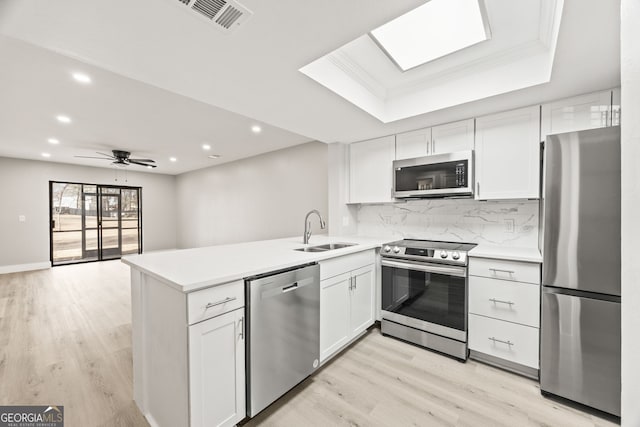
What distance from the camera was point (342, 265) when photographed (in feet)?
7.43

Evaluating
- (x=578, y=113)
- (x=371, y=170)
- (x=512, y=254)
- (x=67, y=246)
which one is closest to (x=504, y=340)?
(x=512, y=254)

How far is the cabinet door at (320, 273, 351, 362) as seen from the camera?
2061 mm

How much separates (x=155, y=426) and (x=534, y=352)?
8.62 feet

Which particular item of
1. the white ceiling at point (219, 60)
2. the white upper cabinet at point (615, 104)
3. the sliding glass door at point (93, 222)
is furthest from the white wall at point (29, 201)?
the white upper cabinet at point (615, 104)

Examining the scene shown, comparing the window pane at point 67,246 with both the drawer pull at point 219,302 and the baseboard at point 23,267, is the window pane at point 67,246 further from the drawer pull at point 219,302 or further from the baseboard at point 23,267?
the drawer pull at point 219,302

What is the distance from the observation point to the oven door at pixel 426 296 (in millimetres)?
2209

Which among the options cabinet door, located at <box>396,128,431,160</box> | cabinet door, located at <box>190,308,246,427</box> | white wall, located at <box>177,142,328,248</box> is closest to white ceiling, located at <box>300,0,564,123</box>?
cabinet door, located at <box>396,128,431,160</box>

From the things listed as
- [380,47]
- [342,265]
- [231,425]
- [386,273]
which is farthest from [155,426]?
[380,47]

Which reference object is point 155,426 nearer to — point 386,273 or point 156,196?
point 386,273

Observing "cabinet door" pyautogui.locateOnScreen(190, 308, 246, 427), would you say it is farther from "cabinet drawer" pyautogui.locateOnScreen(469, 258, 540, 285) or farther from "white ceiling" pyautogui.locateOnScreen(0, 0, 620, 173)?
"cabinet drawer" pyautogui.locateOnScreen(469, 258, 540, 285)

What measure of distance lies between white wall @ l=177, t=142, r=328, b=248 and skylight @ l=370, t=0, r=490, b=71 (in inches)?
93.2

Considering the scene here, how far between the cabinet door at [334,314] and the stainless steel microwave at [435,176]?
1.22 meters

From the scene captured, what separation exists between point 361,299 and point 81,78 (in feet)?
11.1

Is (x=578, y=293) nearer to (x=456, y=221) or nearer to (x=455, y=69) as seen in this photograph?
(x=456, y=221)
